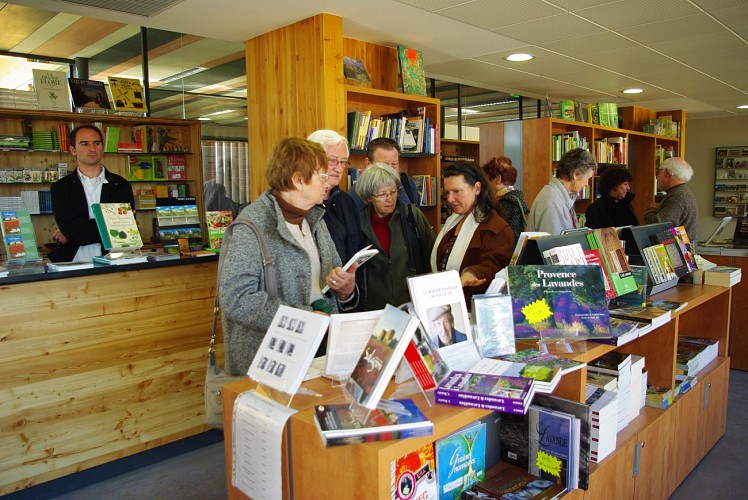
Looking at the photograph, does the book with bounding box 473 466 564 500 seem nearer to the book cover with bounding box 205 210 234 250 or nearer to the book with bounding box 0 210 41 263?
the book cover with bounding box 205 210 234 250

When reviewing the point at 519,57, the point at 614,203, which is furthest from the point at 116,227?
the point at 614,203

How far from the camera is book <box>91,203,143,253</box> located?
329 centimetres

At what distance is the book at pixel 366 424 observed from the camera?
1.26m

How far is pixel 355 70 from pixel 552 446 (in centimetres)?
339

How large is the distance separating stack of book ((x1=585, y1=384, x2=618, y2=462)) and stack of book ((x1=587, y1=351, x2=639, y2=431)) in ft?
0.48

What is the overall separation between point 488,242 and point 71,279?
2.22 meters

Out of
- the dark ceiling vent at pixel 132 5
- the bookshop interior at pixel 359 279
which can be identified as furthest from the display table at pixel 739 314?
the dark ceiling vent at pixel 132 5

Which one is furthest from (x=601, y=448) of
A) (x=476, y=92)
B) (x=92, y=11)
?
(x=476, y=92)

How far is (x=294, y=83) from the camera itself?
4.30 m

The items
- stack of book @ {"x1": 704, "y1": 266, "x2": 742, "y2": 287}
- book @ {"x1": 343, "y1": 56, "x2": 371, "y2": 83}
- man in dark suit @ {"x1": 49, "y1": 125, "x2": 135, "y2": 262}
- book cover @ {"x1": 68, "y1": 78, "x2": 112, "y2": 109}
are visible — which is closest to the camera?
stack of book @ {"x1": 704, "y1": 266, "x2": 742, "y2": 287}

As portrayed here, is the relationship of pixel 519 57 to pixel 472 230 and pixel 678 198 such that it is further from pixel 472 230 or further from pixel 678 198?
pixel 472 230

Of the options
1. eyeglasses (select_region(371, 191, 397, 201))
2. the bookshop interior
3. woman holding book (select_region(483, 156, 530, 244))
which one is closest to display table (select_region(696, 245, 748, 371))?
the bookshop interior

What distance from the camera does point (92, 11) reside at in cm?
389

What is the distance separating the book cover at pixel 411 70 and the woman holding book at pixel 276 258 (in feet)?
9.48
